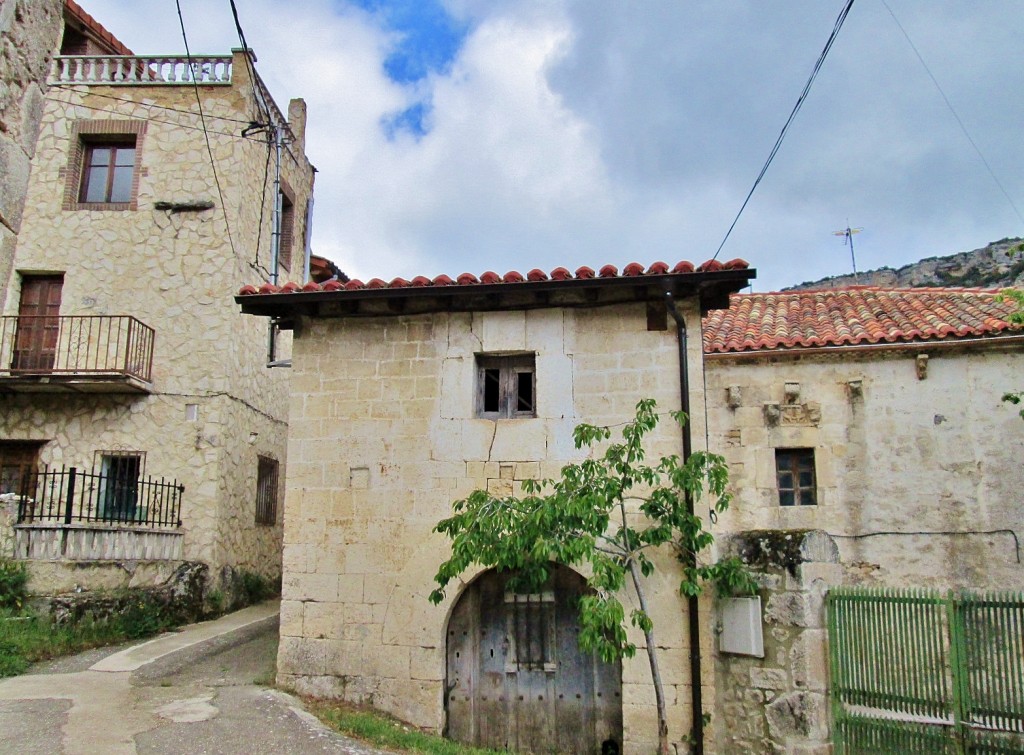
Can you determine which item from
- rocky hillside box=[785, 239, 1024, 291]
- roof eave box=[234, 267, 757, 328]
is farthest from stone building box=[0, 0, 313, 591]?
rocky hillside box=[785, 239, 1024, 291]

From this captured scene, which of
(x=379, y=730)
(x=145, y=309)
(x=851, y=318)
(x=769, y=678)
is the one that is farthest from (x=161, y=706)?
(x=851, y=318)

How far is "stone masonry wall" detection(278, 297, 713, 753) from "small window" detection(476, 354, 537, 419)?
174 mm

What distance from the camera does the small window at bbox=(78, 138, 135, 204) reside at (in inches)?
559

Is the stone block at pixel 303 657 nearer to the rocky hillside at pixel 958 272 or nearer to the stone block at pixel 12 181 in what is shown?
the stone block at pixel 12 181

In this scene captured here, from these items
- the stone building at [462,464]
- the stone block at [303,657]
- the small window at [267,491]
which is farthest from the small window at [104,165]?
the stone block at [303,657]

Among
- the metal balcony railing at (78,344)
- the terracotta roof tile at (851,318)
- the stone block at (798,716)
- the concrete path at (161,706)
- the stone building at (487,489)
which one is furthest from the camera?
the metal balcony railing at (78,344)

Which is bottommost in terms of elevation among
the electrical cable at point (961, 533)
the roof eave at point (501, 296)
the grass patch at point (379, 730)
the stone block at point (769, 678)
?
the grass patch at point (379, 730)

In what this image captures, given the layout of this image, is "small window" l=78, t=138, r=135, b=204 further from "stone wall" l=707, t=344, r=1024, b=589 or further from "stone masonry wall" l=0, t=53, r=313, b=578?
"stone wall" l=707, t=344, r=1024, b=589

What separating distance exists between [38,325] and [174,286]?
2.40 m

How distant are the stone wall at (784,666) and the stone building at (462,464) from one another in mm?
575

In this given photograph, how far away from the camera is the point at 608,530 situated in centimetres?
820

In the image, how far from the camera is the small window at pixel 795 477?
1145cm

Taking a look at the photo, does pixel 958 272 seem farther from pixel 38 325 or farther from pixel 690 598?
pixel 38 325

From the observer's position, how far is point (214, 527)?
13.0 meters
